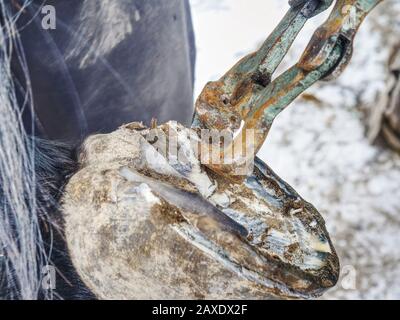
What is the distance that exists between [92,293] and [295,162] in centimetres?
109

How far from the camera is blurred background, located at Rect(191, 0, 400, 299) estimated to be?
1407 mm

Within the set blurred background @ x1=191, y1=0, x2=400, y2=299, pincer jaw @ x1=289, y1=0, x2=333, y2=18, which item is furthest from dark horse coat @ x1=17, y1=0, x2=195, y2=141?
blurred background @ x1=191, y1=0, x2=400, y2=299

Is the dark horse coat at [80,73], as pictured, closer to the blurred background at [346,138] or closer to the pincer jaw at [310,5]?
the pincer jaw at [310,5]

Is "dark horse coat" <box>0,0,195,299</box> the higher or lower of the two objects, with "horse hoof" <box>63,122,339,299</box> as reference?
higher

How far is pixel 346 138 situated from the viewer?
1.61 meters

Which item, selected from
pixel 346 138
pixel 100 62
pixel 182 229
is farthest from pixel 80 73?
pixel 346 138

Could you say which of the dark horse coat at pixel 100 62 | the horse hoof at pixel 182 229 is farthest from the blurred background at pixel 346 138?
the horse hoof at pixel 182 229

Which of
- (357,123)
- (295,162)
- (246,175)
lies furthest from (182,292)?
(357,123)

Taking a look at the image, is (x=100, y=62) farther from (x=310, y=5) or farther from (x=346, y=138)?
(x=346, y=138)

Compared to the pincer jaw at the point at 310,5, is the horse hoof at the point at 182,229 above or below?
below

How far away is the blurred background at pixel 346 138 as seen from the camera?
141cm

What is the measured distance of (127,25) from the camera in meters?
0.67

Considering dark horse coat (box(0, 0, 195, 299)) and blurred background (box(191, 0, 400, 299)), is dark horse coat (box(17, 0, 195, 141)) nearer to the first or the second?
dark horse coat (box(0, 0, 195, 299))

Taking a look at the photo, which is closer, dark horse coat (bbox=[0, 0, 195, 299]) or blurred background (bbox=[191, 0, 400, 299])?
dark horse coat (bbox=[0, 0, 195, 299])
